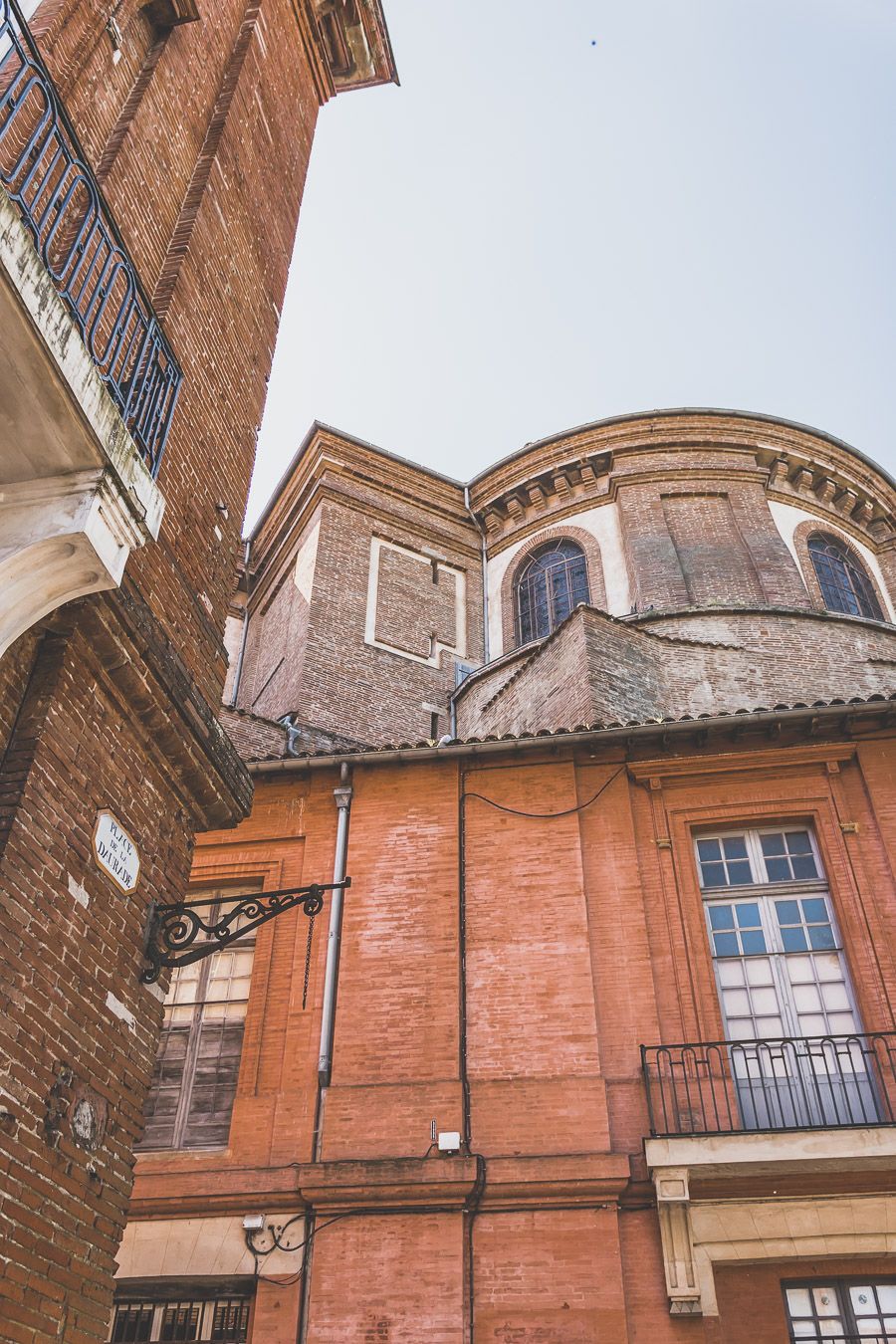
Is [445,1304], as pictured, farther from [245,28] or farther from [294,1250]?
[245,28]

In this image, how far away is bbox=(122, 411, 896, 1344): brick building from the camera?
8.35 m

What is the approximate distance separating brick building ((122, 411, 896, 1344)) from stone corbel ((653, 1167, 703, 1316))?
17mm

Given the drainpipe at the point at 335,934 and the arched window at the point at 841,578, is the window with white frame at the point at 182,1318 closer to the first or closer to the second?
the drainpipe at the point at 335,934

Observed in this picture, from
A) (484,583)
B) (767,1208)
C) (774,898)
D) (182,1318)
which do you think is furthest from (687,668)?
(182,1318)

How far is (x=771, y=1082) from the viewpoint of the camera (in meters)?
9.26

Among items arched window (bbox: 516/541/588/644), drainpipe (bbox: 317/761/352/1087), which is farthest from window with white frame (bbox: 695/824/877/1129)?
arched window (bbox: 516/541/588/644)

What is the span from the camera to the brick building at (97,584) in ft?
14.9

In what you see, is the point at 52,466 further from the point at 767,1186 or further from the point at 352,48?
the point at 352,48

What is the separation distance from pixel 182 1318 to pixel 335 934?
A: 328 centimetres

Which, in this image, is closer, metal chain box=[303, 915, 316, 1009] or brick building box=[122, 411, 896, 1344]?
brick building box=[122, 411, 896, 1344]

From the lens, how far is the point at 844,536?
19.9 meters

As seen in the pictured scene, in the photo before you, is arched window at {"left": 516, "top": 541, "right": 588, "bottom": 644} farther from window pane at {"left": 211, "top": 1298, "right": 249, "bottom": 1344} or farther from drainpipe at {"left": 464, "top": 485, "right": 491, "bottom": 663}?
window pane at {"left": 211, "top": 1298, "right": 249, "bottom": 1344}

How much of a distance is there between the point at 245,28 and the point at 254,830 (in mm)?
7327

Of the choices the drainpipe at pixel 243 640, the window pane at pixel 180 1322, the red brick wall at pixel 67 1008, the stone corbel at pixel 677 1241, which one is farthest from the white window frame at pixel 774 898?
the drainpipe at pixel 243 640
